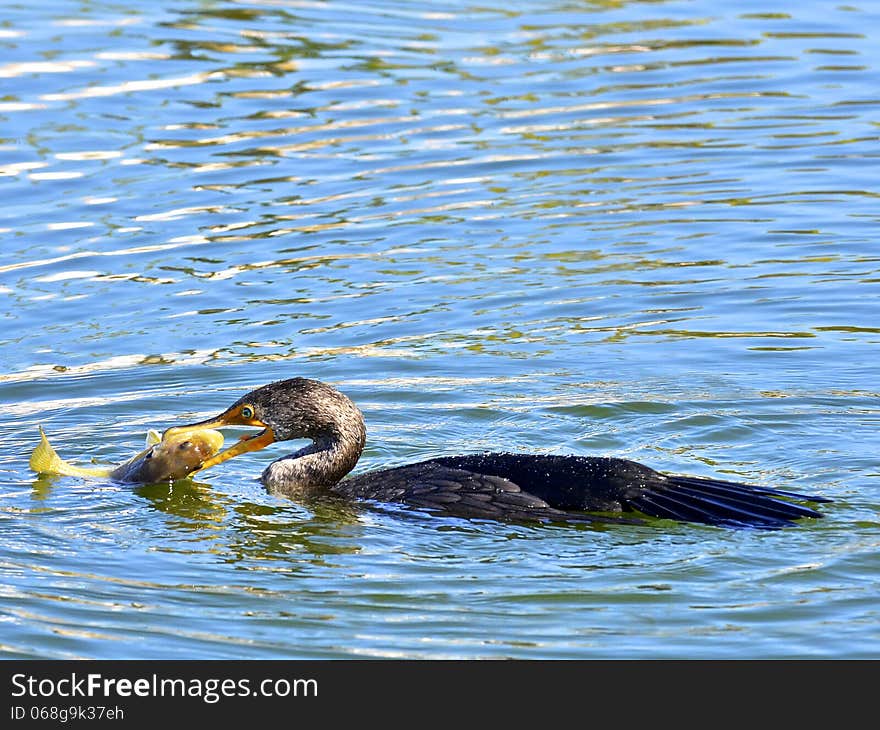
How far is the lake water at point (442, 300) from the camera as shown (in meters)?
7.52

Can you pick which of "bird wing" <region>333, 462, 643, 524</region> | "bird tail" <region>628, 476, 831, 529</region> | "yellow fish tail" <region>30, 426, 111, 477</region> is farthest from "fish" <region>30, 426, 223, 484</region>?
"bird tail" <region>628, 476, 831, 529</region>

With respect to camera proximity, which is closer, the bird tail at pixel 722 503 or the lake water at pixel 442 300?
the lake water at pixel 442 300

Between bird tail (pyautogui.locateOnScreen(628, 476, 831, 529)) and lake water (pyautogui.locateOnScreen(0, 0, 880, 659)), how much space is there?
4.3 inches

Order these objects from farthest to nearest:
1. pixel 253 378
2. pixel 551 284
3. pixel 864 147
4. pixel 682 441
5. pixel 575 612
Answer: pixel 864 147 < pixel 551 284 < pixel 253 378 < pixel 682 441 < pixel 575 612

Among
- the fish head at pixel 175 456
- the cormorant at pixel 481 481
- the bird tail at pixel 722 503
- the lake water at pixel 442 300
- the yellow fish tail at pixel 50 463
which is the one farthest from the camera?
the yellow fish tail at pixel 50 463

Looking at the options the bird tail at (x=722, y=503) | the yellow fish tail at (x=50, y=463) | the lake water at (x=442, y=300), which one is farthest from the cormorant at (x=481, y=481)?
the yellow fish tail at (x=50, y=463)

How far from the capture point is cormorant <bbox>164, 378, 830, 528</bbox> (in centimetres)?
837

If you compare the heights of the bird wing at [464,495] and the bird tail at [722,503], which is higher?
the bird tail at [722,503]

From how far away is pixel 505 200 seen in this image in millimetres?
14641

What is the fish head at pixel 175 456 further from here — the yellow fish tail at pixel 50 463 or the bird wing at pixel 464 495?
the bird wing at pixel 464 495

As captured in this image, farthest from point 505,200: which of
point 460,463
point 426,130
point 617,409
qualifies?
point 460,463

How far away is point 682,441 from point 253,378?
117 inches

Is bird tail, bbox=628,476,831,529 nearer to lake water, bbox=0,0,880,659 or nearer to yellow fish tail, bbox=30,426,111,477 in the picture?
lake water, bbox=0,0,880,659

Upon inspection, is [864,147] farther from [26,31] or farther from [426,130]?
[26,31]
